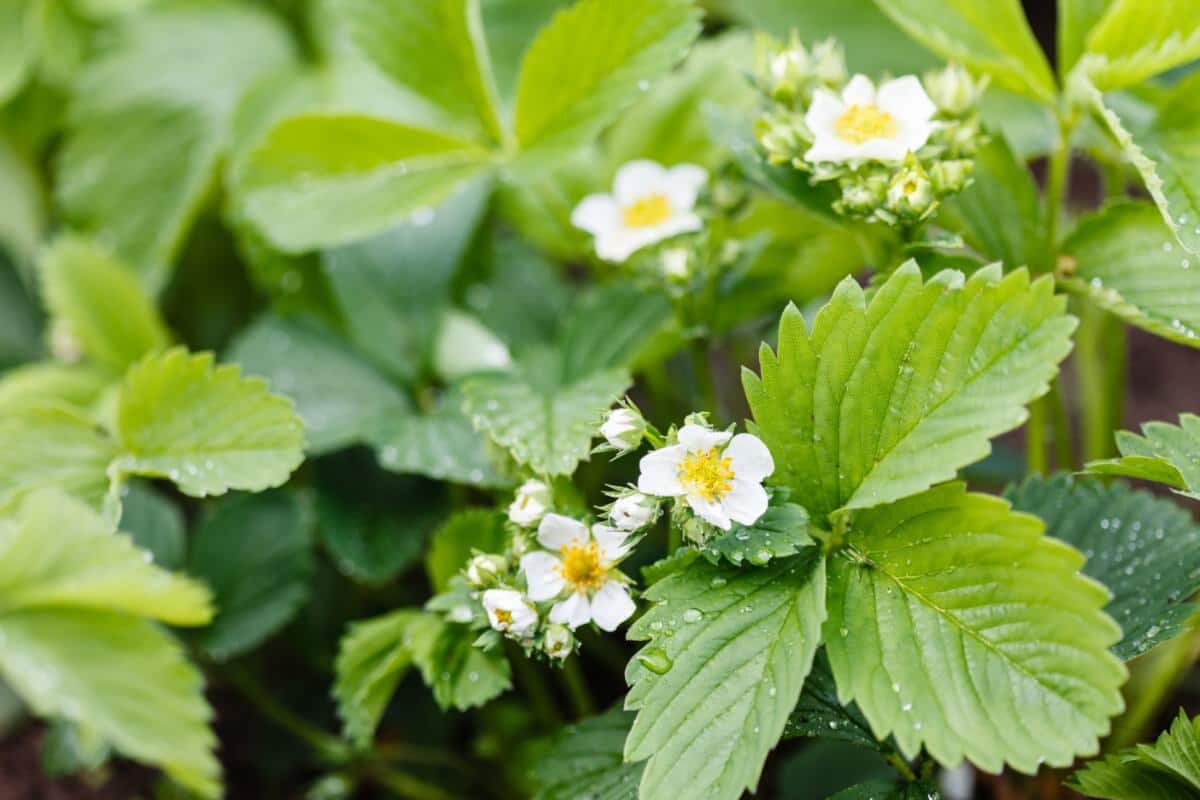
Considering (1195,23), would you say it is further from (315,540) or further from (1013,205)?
(315,540)

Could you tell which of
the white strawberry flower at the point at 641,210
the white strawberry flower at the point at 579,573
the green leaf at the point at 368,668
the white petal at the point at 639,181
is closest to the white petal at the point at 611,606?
the white strawberry flower at the point at 579,573

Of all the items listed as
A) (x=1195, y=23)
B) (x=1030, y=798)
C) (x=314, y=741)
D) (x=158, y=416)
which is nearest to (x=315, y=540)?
(x=314, y=741)

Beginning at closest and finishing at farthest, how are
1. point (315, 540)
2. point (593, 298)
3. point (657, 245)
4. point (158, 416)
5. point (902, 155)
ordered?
point (902, 155) < point (158, 416) < point (657, 245) < point (593, 298) < point (315, 540)

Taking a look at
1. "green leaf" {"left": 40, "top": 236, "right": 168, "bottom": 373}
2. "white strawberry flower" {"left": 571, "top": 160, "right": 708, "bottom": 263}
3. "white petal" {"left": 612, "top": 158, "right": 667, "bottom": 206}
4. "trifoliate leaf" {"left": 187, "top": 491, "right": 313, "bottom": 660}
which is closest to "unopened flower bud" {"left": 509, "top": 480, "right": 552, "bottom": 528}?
"white strawberry flower" {"left": 571, "top": 160, "right": 708, "bottom": 263}

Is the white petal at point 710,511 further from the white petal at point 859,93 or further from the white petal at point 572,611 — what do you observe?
the white petal at point 859,93

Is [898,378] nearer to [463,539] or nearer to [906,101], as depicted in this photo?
[906,101]

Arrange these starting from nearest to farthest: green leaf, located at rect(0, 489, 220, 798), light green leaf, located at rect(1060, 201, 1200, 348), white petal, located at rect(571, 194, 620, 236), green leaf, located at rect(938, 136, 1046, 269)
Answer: green leaf, located at rect(0, 489, 220, 798) < light green leaf, located at rect(1060, 201, 1200, 348) < green leaf, located at rect(938, 136, 1046, 269) < white petal, located at rect(571, 194, 620, 236)

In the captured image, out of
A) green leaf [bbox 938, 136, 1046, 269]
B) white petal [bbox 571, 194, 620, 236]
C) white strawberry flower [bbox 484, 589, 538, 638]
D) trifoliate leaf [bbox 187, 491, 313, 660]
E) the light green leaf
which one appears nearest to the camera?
white strawberry flower [bbox 484, 589, 538, 638]

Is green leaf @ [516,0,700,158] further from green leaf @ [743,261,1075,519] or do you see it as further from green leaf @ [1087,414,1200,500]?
green leaf @ [1087,414,1200,500]
